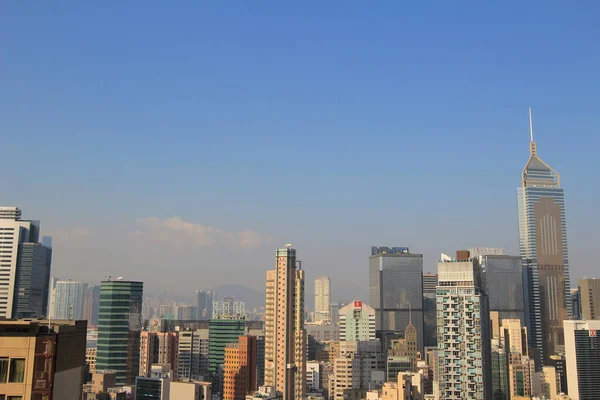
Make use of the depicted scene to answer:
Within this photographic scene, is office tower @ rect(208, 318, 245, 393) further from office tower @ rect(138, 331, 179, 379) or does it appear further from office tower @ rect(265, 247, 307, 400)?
office tower @ rect(265, 247, 307, 400)

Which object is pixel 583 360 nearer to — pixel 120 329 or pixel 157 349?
pixel 157 349

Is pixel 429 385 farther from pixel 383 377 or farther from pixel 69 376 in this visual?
pixel 69 376

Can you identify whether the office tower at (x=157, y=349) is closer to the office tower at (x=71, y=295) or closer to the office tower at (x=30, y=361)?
the office tower at (x=71, y=295)

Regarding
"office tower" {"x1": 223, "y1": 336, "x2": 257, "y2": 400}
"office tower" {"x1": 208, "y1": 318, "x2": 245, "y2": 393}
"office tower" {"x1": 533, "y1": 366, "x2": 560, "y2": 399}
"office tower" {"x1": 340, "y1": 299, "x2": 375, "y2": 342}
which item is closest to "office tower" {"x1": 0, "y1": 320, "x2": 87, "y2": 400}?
"office tower" {"x1": 223, "y1": 336, "x2": 257, "y2": 400}

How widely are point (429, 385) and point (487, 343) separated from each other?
20.1 metres

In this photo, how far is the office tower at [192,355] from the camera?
10794cm

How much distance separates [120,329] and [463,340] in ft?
179

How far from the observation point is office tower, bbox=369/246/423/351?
15350 cm

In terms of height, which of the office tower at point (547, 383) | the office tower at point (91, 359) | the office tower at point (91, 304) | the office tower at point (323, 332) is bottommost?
the office tower at point (547, 383)

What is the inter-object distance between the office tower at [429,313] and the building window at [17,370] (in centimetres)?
13591

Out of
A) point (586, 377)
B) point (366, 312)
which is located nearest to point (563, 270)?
point (366, 312)

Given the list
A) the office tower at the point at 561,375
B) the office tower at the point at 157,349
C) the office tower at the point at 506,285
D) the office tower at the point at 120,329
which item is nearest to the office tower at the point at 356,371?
the office tower at the point at 561,375

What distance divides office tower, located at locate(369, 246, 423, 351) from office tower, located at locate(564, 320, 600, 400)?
65.2 meters

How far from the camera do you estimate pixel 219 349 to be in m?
109
